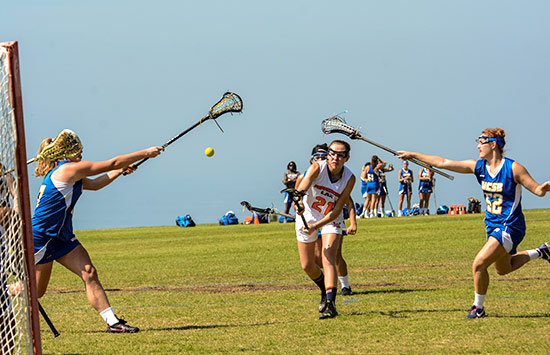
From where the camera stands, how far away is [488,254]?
393 inches

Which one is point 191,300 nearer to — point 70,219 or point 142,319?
point 142,319

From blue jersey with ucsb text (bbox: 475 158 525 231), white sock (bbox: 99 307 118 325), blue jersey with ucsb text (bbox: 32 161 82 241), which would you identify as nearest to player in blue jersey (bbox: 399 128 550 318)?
blue jersey with ucsb text (bbox: 475 158 525 231)

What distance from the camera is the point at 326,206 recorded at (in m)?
11.3

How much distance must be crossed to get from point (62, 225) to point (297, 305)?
3.55m

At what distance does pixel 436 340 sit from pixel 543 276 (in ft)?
20.9

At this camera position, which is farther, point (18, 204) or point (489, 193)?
point (489, 193)

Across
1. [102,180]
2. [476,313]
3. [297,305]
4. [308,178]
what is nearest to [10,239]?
[102,180]

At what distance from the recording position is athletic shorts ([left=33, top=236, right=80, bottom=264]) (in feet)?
31.6

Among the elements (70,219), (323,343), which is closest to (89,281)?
(70,219)

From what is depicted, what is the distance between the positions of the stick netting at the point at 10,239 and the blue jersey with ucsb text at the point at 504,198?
17.5 ft

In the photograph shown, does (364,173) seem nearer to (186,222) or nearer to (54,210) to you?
(186,222)

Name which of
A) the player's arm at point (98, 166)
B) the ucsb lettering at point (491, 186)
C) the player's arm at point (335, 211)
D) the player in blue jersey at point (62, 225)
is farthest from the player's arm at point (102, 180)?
the ucsb lettering at point (491, 186)

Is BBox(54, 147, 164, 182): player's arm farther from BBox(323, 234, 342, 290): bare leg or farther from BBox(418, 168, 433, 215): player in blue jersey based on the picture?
BBox(418, 168, 433, 215): player in blue jersey

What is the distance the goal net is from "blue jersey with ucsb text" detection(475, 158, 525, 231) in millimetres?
5384
